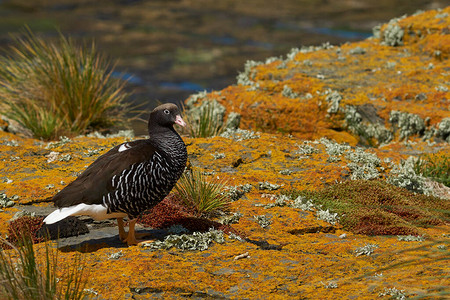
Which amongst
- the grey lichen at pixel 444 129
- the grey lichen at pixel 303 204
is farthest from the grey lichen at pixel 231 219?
the grey lichen at pixel 444 129

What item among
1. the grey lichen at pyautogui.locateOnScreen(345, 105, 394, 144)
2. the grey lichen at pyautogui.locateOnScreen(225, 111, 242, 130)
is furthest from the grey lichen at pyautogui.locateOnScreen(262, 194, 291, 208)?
the grey lichen at pyautogui.locateOnScreen(345, 105, 394, 144)

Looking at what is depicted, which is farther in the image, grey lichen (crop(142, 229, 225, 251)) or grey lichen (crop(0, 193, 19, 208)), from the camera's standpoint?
grey lichen (crop(0, 193, 19, 208))

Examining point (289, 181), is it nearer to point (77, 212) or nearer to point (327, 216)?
point (327, 216)

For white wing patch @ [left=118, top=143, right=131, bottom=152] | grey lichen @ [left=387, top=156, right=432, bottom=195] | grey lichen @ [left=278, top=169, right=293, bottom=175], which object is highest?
white wing patch @ [left=118, top=143, right=131, bottom=152]

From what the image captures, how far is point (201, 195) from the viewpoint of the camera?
7652 millimetres

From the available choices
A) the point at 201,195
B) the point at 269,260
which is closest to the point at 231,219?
the point at 201,195

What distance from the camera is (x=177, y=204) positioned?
25.7 ft

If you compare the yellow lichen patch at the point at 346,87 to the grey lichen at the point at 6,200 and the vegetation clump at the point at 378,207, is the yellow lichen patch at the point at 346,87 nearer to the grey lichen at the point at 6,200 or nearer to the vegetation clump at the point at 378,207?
the vegetation clump at the point at 378,207

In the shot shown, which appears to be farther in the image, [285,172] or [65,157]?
[65,157]

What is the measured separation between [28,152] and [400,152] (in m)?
6.68

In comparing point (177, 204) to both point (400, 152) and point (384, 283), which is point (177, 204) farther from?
→ point (400, 152)

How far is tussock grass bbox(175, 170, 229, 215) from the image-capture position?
25.0ft

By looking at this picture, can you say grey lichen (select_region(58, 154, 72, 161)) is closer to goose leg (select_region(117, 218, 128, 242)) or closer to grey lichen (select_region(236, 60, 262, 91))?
goose leg (select_region(117, 218, 128, 242))

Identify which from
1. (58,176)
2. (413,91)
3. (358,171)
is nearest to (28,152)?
(58,176)
